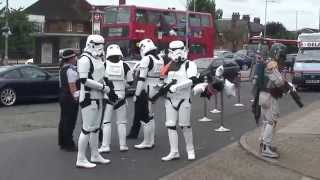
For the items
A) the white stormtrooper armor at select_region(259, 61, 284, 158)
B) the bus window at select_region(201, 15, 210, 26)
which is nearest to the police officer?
the white stormtrooper armor at select_region(259, 61, 284, 158)

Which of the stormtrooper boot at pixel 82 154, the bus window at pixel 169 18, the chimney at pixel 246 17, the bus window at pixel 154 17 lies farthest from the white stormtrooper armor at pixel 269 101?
the chimney at pixel 246 17

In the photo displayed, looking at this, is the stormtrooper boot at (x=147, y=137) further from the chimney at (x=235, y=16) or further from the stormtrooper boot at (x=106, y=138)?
the chimney at (x=235, y=16)

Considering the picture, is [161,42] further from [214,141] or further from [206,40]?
[214,141]

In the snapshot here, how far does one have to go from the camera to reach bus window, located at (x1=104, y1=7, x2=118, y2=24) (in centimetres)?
3716

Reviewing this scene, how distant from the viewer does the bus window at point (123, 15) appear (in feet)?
120

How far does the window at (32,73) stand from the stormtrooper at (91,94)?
11237mm

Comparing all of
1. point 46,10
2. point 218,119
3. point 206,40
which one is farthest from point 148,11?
point 46,10

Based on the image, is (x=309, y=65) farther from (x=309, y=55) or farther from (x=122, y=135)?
(x=122, y=135)

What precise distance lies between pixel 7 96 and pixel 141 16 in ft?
56.4

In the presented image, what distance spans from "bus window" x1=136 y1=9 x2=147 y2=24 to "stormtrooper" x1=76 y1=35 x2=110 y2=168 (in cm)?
2648

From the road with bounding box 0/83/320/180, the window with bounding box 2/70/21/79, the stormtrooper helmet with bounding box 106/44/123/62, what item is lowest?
the road with bounding box 0/83/320/180

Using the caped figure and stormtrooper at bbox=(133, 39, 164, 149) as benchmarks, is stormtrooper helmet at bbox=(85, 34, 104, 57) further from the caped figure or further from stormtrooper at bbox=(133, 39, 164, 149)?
stormtrooper at bbox=(133, 39, 164, 149)

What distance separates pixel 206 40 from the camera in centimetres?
4303

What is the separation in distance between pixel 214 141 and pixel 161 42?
2493cm
